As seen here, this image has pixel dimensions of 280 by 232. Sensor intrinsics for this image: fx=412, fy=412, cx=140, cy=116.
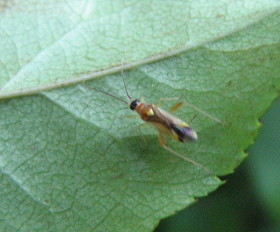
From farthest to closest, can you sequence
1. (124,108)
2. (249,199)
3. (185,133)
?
(249,199), (124,108), (185,133)

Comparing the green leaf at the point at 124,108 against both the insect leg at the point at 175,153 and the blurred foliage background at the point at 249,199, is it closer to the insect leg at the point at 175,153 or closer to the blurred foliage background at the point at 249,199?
the insect leg at the point at 175,153

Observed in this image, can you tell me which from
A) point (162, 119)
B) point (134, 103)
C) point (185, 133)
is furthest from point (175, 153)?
point (134, 103)

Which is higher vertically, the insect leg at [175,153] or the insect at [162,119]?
the insect at [162,119]

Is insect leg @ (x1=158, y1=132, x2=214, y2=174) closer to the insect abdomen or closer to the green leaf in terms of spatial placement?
the green leaf

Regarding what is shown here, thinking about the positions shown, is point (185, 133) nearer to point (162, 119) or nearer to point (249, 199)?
point (162, 119)

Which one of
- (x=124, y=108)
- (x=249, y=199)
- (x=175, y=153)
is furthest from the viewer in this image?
(x=249, y=199)

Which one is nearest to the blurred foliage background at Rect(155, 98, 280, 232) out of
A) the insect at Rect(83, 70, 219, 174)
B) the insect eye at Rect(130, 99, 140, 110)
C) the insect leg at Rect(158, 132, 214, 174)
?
the insect leg at Rect(158, 132, 214, 174)

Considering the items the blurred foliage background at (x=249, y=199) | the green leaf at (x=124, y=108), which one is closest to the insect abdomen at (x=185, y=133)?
the green leaf at (x=124, y=108)
